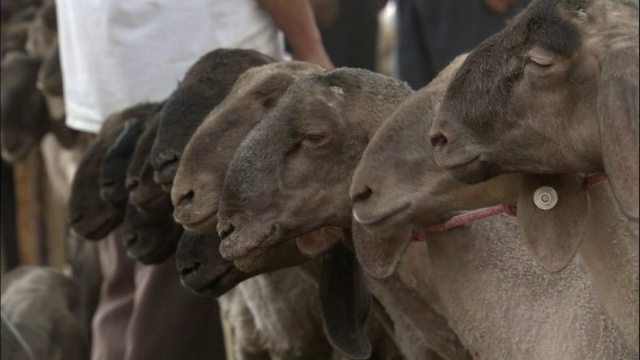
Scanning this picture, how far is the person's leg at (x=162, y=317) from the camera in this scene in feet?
12.4

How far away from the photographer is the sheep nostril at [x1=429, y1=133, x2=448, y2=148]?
2150 mm

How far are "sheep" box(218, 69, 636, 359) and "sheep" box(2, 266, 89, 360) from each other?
226cm

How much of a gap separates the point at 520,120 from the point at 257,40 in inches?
70.7

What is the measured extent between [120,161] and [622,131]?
190 cm

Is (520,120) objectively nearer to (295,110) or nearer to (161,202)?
(295,110)

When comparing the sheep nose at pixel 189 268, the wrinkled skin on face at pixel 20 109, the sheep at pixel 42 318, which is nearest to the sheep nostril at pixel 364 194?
the sheep nose at pixel 189 268

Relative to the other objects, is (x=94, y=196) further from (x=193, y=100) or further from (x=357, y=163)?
(x=357, y=163)

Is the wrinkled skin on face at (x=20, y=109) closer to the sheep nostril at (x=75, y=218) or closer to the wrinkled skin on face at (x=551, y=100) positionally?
the sheep nostril at (x=75, y=218)

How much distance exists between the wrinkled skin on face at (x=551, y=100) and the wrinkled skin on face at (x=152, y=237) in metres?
1.36

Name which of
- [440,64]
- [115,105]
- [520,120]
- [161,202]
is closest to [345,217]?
[520,120]

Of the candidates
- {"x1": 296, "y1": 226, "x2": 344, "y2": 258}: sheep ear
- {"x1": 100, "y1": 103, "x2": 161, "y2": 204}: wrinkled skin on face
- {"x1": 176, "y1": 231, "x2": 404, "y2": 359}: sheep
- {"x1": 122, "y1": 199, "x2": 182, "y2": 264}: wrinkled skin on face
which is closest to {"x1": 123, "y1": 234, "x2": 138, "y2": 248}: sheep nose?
{"x1": 122, "y1": 199, "x2": 182, "y2": 264}: wrinkled skin on face

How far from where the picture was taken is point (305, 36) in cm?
367

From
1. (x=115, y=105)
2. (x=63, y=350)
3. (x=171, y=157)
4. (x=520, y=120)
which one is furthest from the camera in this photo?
(x=63, y=350)

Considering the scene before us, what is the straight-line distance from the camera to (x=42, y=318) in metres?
4.74
